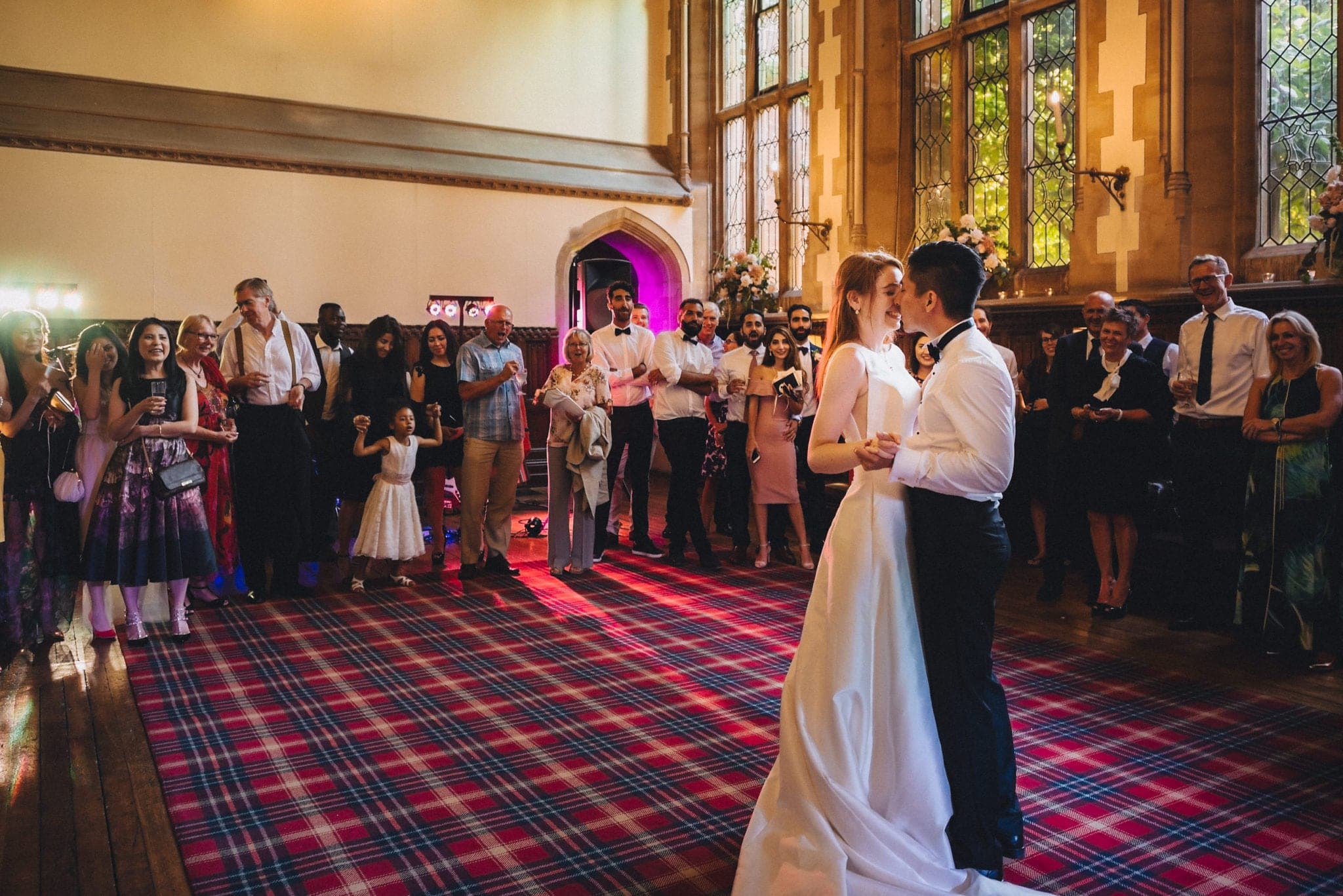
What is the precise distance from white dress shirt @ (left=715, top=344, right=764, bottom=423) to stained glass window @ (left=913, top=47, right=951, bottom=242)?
9.44ft

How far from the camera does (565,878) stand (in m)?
2.67

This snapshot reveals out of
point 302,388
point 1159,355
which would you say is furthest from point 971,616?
point 302,388

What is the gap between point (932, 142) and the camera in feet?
29.9

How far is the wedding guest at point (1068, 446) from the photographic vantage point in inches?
219

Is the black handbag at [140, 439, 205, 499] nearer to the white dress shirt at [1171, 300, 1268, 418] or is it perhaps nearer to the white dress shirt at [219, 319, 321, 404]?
the white dress shirt at [219, 319, 321, 404]

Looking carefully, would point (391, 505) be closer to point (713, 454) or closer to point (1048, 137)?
point (713, 454)

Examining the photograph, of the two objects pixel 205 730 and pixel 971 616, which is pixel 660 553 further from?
pixel 971 616

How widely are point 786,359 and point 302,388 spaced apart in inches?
111

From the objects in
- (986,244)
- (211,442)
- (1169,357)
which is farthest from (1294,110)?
(211,442)

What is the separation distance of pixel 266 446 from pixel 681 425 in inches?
102

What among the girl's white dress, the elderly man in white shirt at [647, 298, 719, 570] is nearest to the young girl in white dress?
the girl's white dress

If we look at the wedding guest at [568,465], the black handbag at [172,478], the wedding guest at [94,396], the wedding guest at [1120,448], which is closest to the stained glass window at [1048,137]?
the wedding guest at [1120,448]

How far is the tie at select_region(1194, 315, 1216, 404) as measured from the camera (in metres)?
5.14

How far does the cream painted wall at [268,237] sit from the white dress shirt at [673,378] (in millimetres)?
4249
